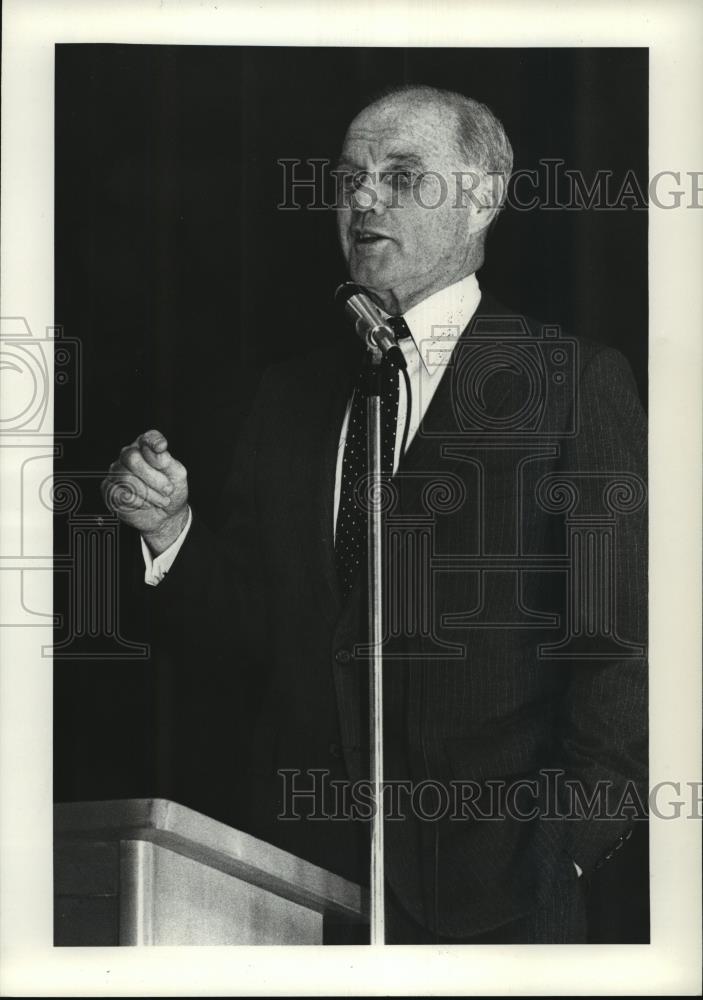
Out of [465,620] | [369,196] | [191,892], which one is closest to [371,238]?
[369,196]

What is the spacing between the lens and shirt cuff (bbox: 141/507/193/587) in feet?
7.04

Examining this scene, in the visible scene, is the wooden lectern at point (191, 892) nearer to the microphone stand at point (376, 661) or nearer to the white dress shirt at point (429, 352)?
the microphone stand at point (376, 661)

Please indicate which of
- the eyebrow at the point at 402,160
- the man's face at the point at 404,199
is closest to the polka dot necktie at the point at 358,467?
the man's face at the point at 404,199

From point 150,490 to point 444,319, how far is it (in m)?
0.62

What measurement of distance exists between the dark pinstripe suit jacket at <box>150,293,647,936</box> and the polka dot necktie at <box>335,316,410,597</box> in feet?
0.08

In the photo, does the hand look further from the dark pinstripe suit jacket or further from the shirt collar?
the shirt collar

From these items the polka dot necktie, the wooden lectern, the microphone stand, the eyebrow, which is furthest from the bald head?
the wooden lectern

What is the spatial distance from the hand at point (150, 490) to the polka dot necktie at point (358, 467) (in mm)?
290

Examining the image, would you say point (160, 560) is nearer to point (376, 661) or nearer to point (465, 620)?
point (376, 661)

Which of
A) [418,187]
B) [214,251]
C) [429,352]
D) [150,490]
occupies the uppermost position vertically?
[418,187]

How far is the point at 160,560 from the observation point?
2148 millimetres

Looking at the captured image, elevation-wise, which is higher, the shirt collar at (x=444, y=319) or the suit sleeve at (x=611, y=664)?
the shirt collar at (x=444, y=319)

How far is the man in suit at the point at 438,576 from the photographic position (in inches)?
83.5

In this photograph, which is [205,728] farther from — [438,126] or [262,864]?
[438,126]
